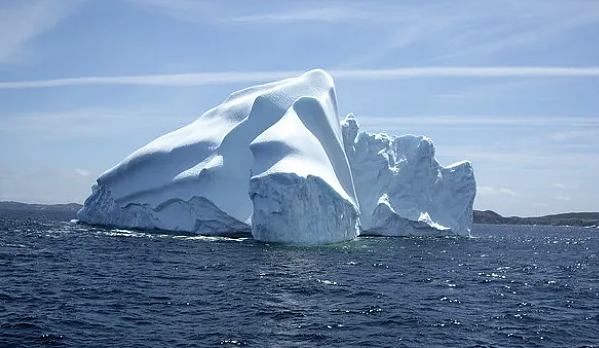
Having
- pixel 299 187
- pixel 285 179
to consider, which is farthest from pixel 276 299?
pixel 299 187

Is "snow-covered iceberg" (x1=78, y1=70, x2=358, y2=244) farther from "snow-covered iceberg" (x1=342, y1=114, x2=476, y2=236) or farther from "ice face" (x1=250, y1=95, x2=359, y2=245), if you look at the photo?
"snow-covered iceberg" (x1=342, y1=114, x2=476, y2=236)

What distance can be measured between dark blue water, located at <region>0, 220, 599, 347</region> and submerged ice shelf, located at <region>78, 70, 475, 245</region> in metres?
6.23

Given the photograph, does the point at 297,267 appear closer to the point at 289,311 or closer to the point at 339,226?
the point at 289,311

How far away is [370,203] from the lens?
2098 inches

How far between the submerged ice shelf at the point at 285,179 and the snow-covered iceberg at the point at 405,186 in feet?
0.29

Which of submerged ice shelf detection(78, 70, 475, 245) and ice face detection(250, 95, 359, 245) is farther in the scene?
submerged ice shelf detection(78, 70, 475, 245)

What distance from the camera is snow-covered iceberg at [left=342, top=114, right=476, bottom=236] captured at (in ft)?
175

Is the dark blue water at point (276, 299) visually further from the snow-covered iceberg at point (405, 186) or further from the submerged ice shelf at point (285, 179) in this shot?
the snow-covered iceberg at point (405, 186)

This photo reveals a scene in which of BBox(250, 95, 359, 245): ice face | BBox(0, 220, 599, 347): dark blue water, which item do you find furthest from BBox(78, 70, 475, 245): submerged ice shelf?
BBox(0, 220, 599, 347): dark blue water

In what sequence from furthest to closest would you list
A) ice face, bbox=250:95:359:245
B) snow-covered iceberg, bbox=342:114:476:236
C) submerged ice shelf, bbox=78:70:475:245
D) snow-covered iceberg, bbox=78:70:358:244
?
snow-covered iceberg, bbox=342:114:476:236 < submerged ice shelf, bbox=78:70:475:245 < snow-covered iceberg, bbox=78:70:358:244 < ice face, bbox=250:95:359:245

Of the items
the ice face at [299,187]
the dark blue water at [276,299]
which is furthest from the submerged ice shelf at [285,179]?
the dark blue water at [276,299]

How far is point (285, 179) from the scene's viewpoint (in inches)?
1570

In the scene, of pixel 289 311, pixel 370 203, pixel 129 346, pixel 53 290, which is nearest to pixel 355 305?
pixel 289 311

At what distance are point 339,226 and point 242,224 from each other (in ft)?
21.7
